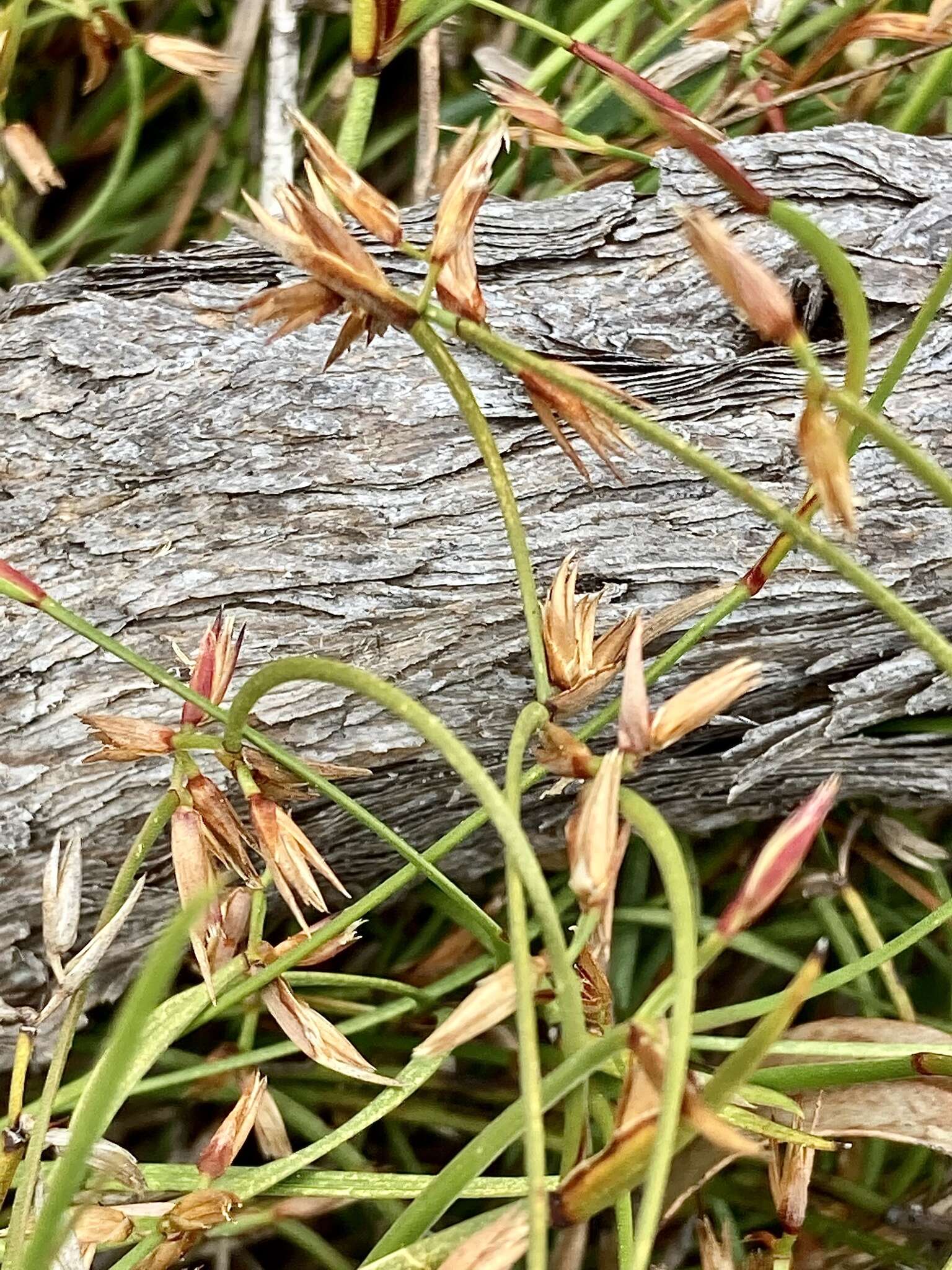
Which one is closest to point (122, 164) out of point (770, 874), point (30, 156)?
point (30, 156)

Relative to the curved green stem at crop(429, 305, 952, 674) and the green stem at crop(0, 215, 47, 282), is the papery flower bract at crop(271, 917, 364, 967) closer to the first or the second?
the curved green stem at crop(429, 305, 952, 674)

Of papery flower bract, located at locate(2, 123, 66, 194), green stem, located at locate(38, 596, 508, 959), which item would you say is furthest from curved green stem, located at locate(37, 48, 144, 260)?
green stem, located at locate(38, 596, 508, 959)

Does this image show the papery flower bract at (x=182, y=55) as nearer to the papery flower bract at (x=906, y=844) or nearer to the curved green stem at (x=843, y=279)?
the curved green stem at (x=843, y=279)

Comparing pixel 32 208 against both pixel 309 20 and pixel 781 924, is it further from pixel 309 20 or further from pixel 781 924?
pixel 781 924

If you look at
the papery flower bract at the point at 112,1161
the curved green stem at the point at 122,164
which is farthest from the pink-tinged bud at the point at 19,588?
the curved green stem at the point at 122,164

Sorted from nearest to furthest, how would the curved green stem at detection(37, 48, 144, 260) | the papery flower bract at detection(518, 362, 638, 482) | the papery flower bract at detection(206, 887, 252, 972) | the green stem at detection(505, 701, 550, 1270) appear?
the green stem at detection(505, 701, 550, 1270)
the papery flower bract at detection(518, 362, 638, 482)
the papery flower bract at detection(206, 887, 252, 972)
the curved green stem at detection(37, 48, 144, 260)

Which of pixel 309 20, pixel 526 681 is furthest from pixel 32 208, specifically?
pixel 526 681

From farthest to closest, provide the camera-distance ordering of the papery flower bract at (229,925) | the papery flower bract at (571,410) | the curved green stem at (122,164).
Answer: the curved green stem at (122,164) < the papery flower bract at (229,925) < the papery flower bract at (571,410)
